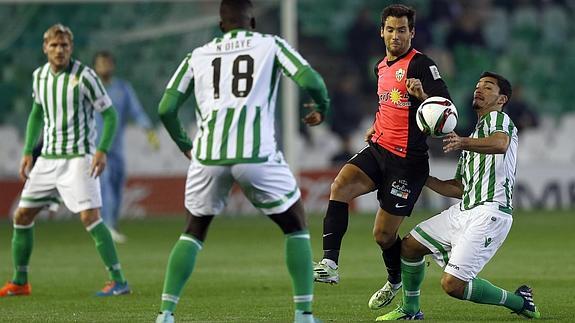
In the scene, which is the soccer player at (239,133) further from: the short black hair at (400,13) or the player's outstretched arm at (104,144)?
the player's outstretched arm at (104,144)

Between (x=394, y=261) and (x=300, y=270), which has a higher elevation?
(x=300, y=270)

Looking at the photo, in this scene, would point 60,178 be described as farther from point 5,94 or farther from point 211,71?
point 5,94

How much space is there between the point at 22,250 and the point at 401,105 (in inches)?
139

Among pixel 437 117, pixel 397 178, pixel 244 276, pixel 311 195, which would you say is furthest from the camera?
pixel 311 195

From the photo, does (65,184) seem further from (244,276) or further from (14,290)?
(244,276)

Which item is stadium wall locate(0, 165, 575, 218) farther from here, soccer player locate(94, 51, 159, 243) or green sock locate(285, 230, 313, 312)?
green sock locate(285, 230, 313, 312)

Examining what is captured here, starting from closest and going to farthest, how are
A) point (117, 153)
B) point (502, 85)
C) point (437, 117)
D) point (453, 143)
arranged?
point (453, 143) → point (437, 117) → point (502, 85) → point (117, 153)

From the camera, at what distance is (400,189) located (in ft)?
28.9

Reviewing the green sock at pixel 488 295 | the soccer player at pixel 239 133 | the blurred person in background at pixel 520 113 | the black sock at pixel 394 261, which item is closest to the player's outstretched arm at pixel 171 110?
the soccer player at pixel 239 133

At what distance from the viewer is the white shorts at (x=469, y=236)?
27.3ft

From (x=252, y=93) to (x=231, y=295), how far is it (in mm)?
3217

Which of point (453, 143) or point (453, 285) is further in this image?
point (453, 285)

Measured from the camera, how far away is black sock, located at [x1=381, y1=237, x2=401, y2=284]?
8914 mm

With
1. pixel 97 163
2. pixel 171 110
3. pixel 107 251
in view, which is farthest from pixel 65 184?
pixel 171 110
